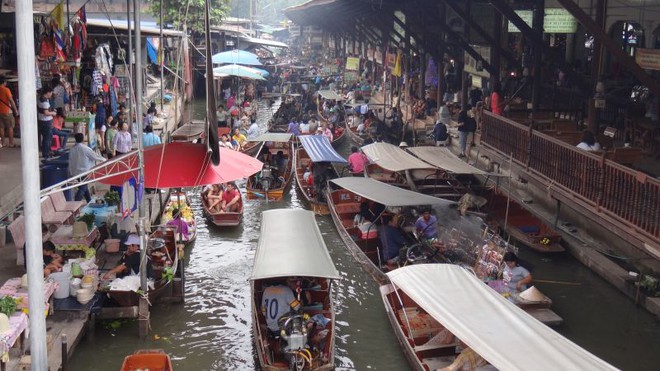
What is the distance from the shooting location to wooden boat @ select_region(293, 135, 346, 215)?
753 inches

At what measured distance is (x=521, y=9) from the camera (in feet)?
71.2

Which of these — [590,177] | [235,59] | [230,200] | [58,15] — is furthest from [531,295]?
[235,59]

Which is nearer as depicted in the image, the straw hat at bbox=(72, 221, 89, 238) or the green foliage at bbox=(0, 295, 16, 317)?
the green foliage at bbox=(0, 295, 16, 317)

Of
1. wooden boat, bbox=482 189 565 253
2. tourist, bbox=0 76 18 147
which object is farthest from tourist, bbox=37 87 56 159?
wooden boat, bbox=482 189 565 253

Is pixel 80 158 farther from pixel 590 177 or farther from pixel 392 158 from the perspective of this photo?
pixel 590 177

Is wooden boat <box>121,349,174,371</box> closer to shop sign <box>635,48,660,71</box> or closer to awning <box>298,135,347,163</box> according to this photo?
shop sign <box>635,48,660,71</box>

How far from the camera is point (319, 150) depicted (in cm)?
2053

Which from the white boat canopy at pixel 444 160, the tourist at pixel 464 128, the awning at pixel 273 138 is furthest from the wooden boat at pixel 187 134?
the tourist at pixel 464 128

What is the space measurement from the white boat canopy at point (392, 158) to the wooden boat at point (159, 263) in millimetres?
5784

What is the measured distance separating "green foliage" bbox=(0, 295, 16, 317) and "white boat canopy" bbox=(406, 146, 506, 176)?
10266 millimetres

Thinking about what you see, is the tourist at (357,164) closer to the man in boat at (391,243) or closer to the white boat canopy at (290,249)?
the white boat canopy at (290,249)

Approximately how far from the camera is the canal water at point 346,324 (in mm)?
10984

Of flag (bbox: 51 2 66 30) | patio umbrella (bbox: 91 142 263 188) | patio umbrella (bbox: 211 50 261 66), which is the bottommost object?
patio umbrella (bbox: 91 142 263 188)

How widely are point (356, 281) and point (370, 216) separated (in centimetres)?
174
